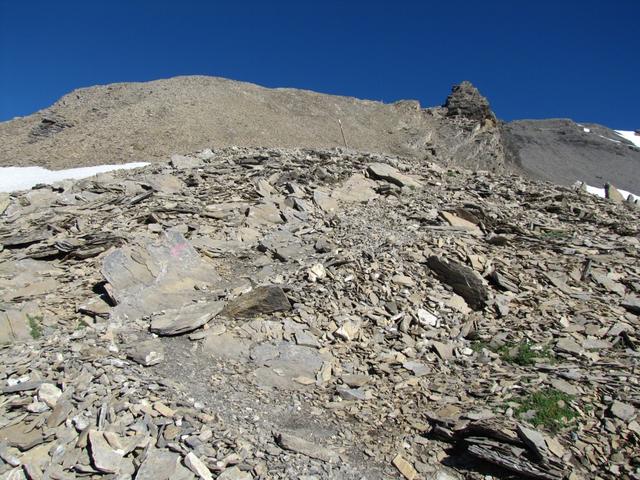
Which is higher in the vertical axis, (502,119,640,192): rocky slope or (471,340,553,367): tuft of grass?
(502,119,640,192): rocky slope

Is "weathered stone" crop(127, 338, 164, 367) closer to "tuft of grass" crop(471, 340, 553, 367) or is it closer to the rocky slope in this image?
"tuft of grass" crop(471, 340, 553, 367)

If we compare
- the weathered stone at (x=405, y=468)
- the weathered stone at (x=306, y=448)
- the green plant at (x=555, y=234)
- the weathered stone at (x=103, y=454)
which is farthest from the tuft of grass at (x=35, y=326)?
the green plant at (x=555, y=234)

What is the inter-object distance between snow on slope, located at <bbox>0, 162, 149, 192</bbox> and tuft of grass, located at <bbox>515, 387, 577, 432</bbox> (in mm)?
17653

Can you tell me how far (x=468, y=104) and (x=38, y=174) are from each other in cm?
3252

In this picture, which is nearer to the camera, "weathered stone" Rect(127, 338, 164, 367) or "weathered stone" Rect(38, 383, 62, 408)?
"weathered stone" Rect(38, 383, 62, 408)

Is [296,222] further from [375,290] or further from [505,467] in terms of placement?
[505,467]

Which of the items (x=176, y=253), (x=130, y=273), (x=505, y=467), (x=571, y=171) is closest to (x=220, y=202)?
(x=176, y=253)

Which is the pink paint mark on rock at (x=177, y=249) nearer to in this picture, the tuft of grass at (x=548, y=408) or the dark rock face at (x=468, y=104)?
the tuft of grass at (x=548, y=408)

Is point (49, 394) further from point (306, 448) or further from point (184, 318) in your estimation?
point (306, 448)

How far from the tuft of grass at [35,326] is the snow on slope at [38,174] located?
1298 cm

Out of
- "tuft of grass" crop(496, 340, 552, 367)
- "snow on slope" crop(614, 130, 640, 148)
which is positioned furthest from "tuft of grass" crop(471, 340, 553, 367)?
"snow on slope" crop(614, 130, 640, 148)

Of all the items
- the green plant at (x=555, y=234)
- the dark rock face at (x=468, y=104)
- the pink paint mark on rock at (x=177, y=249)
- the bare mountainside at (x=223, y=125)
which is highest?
the dark rock face at (x=468, y=104)

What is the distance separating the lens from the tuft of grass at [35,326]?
22.6ft

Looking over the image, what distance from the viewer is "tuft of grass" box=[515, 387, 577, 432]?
17.7ft
